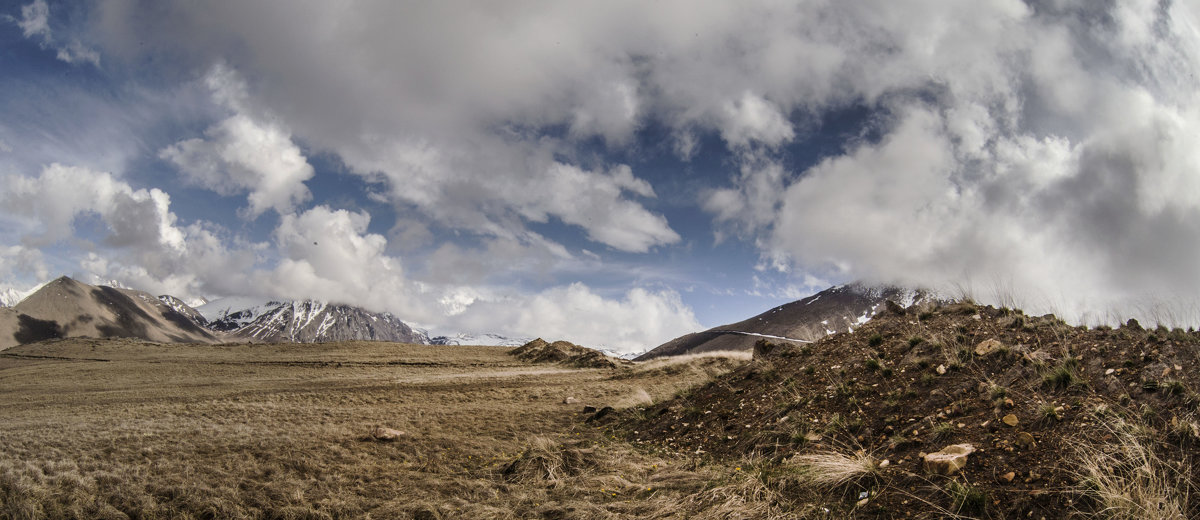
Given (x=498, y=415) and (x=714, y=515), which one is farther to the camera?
(x=498, y=415)

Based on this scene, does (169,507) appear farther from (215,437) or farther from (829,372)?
(829,372)

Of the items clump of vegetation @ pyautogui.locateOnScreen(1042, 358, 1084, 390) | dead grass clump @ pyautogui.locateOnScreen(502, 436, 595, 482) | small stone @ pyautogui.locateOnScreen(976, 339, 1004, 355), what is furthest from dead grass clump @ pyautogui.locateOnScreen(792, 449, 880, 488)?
dead grass clump @ pyautogui.locateOnScreen(502, 436, 595, 482)

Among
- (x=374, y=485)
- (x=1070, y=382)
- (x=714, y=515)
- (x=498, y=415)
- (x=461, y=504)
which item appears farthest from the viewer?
(x=498, y=415)

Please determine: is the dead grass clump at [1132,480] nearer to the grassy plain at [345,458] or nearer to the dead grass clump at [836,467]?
the dead grass clump at [836,467]

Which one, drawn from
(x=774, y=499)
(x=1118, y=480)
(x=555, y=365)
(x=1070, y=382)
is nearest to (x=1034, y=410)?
(x=1070, y=382)

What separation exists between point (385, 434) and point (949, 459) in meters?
13.0

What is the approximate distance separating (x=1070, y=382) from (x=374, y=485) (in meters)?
12.1

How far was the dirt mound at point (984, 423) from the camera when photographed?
489cm

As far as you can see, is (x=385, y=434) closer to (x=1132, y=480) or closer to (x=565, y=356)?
(x=1132, y=480)

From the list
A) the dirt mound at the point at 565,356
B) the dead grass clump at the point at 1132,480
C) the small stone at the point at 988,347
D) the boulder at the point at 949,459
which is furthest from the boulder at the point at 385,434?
the dirt mound at the point at 565,356

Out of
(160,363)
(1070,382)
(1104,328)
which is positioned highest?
(1104,328)

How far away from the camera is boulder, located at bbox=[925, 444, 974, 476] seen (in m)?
5.59

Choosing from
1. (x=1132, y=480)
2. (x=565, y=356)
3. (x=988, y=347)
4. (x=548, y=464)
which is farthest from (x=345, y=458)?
(x=565, y=356)

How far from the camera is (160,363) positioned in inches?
1578
